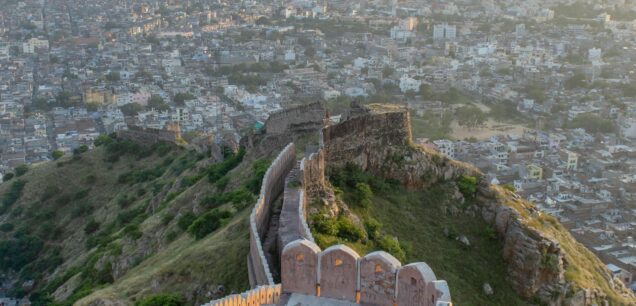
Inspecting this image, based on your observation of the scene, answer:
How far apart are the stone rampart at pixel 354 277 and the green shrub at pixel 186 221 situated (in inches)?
347

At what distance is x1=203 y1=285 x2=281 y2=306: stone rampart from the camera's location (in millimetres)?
9391

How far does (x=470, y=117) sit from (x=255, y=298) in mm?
42675

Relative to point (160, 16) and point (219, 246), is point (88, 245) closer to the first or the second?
point (219, 246)

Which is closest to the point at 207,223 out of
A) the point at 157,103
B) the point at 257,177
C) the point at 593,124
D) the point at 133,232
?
the point at 257,177

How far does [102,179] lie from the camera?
31.0 meters

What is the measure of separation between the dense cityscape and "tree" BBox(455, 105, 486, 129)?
0.12m

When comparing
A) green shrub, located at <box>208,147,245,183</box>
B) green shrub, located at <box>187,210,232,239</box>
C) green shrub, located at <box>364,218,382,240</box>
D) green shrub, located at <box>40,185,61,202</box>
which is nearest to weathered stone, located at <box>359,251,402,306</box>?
green shrub, located at <box>364,218,382,240</box>

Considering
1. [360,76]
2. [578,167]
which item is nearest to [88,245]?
[578,167]

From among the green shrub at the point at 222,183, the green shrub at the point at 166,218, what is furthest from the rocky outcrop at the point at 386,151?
the green shrub at the point at 166,218

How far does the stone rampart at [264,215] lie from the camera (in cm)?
1123

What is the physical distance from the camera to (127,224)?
24188mm

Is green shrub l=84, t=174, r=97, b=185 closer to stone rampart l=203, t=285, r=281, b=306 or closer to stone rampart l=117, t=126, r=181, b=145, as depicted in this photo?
stone rampart l=117, t=126, r=181, b=145

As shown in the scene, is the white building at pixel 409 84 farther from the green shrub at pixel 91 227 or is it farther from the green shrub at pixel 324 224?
the green shrub at pixel 324 224

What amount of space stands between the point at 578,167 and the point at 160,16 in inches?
3055
